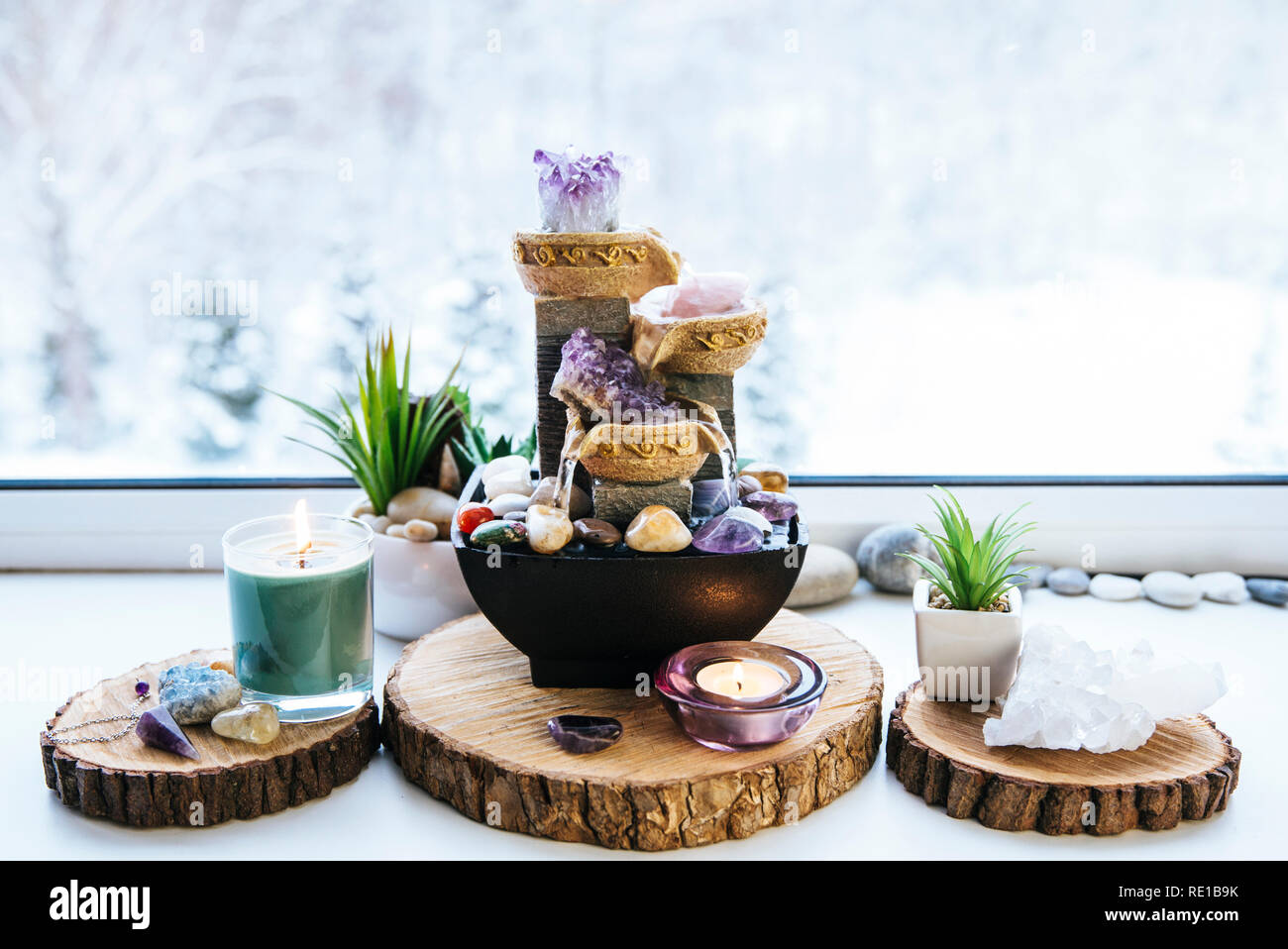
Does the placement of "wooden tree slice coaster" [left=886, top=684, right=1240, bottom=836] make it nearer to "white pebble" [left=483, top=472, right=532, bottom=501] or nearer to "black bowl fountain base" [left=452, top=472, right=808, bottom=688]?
Answer: "black bowl fountain base" [left=452, top=472, right=808, bottom=688]

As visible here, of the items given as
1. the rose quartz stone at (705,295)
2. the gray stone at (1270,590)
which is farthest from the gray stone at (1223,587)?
the rose quartz stone at (705,295)

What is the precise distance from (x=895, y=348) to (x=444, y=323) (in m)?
0.70

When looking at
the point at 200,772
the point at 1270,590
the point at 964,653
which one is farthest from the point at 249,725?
the point at 1270,590

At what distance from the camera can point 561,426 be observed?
118 cm

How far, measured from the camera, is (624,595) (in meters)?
1.05

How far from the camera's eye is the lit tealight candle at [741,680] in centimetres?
100

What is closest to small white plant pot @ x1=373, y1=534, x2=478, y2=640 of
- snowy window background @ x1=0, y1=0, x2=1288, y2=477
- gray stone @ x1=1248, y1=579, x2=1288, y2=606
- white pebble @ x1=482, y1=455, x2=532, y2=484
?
white pebble @ x1=482, y1=455, x2=532, y2=484

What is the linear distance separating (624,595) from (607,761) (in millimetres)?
157

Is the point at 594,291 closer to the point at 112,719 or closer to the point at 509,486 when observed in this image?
the point at 509,486

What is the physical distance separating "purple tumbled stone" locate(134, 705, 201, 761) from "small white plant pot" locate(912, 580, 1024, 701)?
709 mm

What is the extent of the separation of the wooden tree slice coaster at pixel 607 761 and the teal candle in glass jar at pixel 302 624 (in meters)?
0.06
